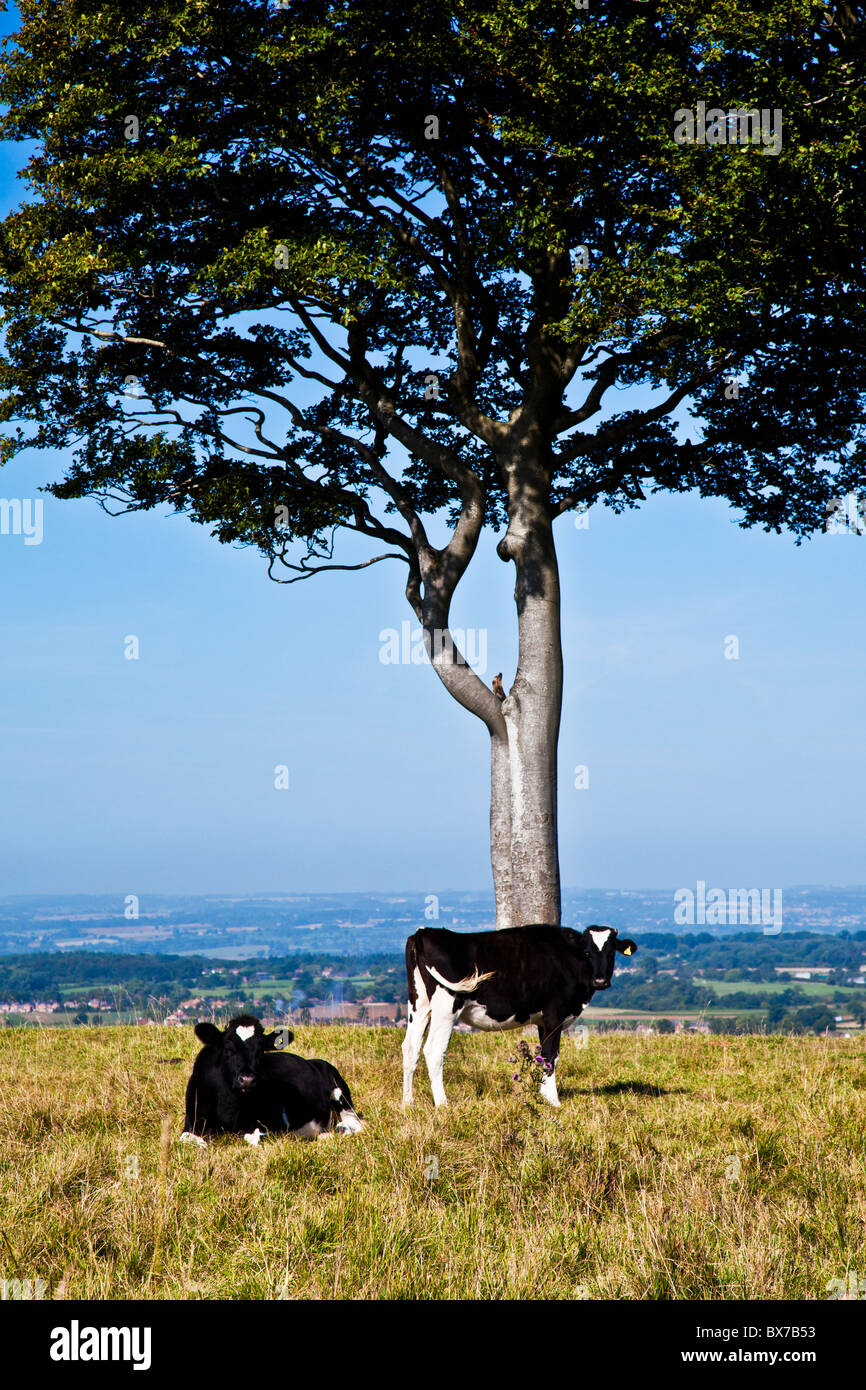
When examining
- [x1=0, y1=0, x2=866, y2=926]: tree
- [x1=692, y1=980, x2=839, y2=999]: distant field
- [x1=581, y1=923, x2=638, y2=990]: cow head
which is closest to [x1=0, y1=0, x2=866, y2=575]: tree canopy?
[x1=0, y1=0, x2=866, y2=926]: tree

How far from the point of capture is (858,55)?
13273 millimetres

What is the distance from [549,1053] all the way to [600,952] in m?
1.05

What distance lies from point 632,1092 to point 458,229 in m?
12.6

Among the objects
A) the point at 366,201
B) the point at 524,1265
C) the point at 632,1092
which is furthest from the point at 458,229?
the point at 524,1265

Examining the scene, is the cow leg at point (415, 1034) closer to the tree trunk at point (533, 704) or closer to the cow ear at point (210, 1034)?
the cow ear at point (210, 1034)

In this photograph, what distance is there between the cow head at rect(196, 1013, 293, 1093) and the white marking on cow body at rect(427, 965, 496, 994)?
1.94 m

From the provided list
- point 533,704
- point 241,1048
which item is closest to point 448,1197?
point 241,1048

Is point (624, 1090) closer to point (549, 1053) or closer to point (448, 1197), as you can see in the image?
point (549, 1053)

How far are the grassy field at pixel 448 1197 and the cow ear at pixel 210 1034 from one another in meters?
0.72

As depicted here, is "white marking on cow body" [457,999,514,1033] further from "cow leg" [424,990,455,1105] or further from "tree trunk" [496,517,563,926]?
"tree trunk" [496,517,563,926]

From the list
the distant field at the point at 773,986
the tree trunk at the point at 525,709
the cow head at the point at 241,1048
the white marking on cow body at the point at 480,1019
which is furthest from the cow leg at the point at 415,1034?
the distant field at the point at 773,986

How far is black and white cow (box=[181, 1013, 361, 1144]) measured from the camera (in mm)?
8188
